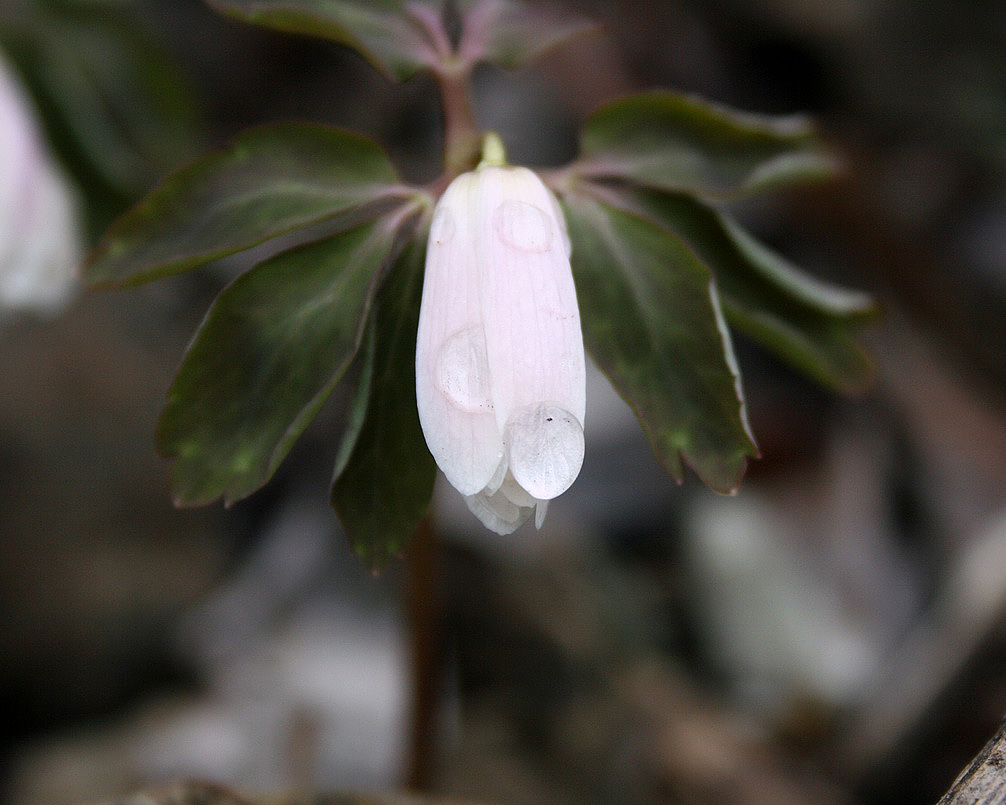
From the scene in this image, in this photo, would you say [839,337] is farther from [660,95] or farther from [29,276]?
[29,276]

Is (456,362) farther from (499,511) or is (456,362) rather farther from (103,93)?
(103,93)

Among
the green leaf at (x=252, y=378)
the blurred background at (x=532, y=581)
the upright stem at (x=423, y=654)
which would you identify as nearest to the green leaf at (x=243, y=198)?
the green leaf at (x=252, y=378)

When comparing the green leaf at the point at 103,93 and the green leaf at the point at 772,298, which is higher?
the green leaf at the point at 772,298

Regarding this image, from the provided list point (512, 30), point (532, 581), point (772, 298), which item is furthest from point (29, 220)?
point (532, 581)

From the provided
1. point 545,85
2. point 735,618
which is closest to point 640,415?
point 735,618

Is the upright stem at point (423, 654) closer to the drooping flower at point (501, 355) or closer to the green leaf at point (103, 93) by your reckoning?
the drooping flower at point (501, 355)

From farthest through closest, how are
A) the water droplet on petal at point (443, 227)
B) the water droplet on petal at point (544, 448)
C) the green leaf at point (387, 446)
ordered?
the green leaf at point (387, 446)
the water droplet on petal at point (443, 227)
the water droplet on petal at point (544, 448)
